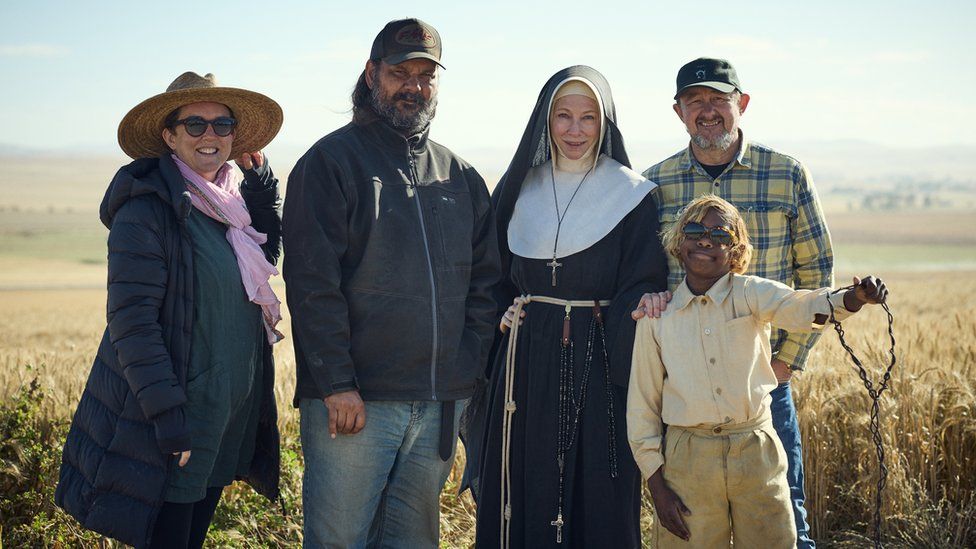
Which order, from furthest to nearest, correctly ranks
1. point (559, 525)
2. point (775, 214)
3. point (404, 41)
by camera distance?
1. point (775, 214)
2. point (559, 525)
3. point (404, 41)

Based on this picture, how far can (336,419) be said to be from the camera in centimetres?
366

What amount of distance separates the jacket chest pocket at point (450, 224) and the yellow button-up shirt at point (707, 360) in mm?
827

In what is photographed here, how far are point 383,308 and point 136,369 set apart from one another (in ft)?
3.21

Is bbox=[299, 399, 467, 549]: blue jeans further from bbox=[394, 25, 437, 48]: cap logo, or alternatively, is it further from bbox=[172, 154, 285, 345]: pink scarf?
bbox=[394, 25, 437, 48]: cap logo

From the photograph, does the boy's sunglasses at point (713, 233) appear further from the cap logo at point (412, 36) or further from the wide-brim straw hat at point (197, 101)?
the wide-brim straw hat at point (197, 101)

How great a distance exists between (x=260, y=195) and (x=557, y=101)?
1.46 m

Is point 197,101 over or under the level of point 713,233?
over

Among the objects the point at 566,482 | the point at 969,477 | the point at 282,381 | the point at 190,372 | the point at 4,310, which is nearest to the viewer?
the point at 190,372

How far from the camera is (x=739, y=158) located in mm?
4438

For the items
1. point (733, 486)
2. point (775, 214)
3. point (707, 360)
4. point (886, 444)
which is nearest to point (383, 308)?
point (707, 360)

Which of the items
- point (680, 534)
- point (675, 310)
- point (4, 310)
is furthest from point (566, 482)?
point (4, 310)

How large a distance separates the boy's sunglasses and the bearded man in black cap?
0.97 meters

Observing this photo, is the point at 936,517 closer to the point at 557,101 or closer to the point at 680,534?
the point at 680,534

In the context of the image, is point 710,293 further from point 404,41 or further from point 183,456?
point 183,456
